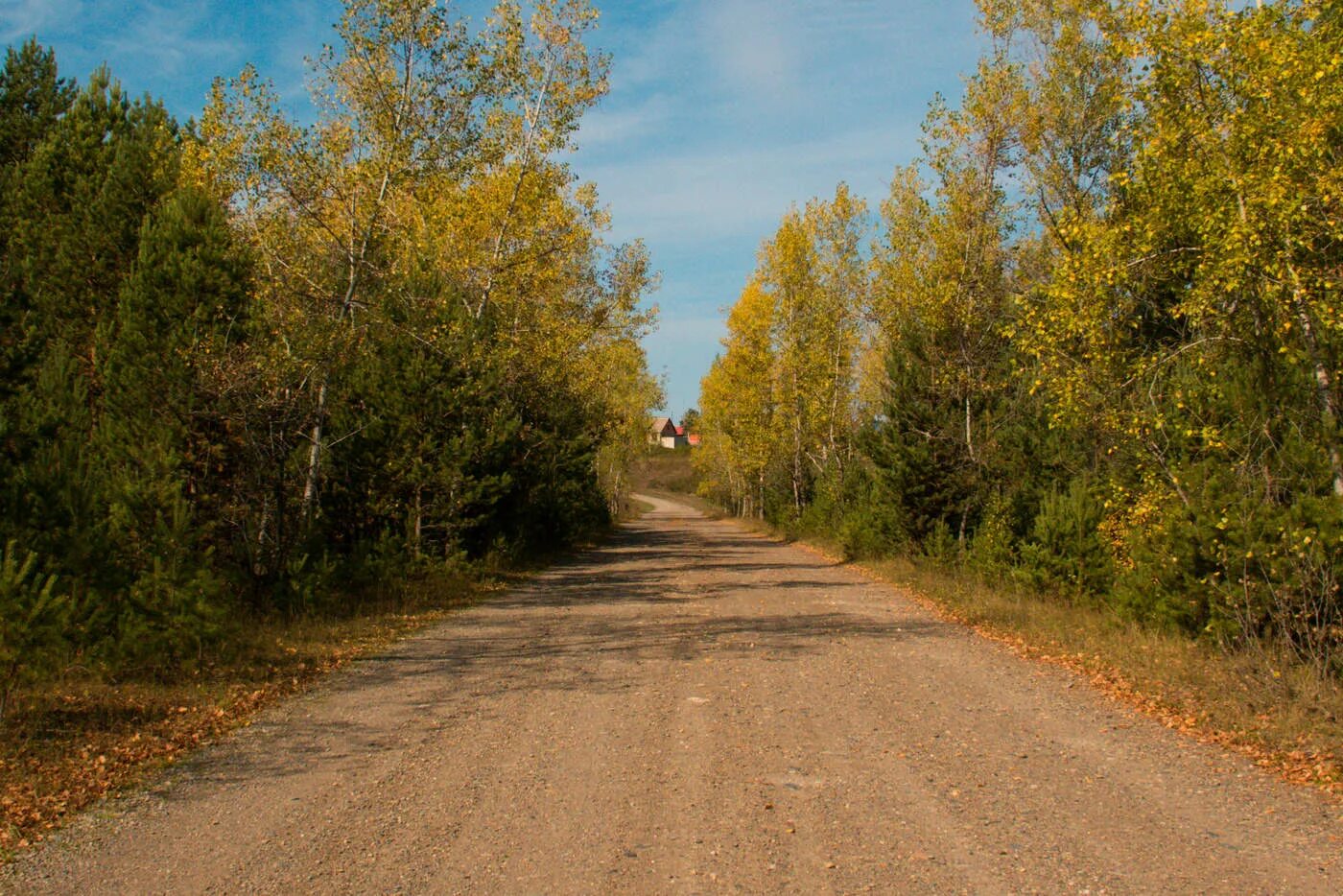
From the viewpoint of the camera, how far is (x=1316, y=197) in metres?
8.74

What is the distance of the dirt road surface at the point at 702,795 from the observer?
4.65 meters

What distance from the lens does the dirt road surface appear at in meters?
4.65

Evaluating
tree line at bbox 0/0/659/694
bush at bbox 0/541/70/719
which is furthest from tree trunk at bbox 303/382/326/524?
bush at bbox 0/541/70/719

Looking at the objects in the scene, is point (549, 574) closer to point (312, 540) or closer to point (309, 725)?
point (312, 540)

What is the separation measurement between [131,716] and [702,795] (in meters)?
4.90

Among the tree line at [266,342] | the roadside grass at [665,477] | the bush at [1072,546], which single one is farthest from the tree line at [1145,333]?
the roadside grass at [665,477]

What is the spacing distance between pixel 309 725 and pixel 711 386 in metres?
44.4

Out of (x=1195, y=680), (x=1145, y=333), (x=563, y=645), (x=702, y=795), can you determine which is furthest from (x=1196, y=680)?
(x=1145, y=333)

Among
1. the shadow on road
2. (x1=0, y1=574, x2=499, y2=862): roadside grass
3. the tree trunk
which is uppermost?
the tree trunk

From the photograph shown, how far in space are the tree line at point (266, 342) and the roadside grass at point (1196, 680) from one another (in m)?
8.72

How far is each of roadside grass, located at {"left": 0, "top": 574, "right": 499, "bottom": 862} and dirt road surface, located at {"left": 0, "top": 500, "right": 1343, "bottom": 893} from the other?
31 cm

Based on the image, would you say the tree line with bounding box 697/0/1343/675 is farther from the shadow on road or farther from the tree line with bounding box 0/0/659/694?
the tree line with bounding box 0/0/659/694

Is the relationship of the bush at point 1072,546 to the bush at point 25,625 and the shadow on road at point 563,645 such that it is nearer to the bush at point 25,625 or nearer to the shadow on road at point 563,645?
the shadow on road at point 563,645

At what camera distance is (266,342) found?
41.5 ft
